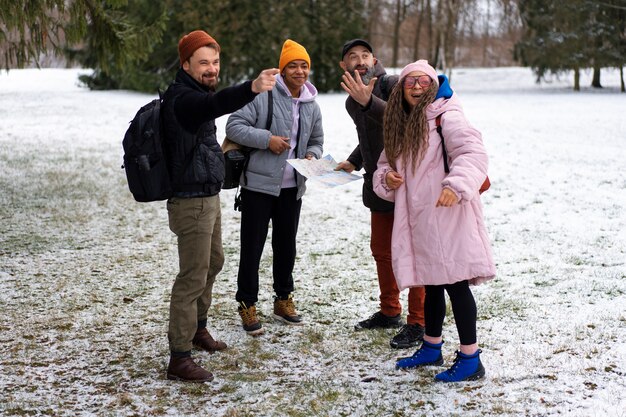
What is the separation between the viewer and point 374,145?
4.88 meters

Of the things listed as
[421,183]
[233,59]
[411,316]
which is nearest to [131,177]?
[421,183]

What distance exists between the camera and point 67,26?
9.89 meters

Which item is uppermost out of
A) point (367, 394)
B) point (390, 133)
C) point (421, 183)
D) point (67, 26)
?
point (67, 26)

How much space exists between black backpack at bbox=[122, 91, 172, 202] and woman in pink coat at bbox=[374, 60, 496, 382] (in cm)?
128

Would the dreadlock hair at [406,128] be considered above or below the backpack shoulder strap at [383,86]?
below

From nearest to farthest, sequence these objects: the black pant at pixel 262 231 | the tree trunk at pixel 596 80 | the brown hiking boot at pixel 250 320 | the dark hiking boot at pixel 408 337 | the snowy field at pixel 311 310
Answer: the snowy field at pixel 311 310 < the dark hiking boot at pixel 408 337 < the black pant at pixel 262 231 < the brown hiking boot at pixel 250 320 < the tree trunk at pixel 596 80

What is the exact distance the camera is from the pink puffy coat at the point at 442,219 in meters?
3.96

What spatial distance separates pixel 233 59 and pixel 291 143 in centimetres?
2493

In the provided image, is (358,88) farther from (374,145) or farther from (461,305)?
(461,305)

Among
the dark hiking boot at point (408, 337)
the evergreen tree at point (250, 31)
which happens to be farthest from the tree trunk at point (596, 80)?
the dark hiking boot at point (408, 337)

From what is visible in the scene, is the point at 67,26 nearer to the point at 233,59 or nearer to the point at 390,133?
the point at 390,133

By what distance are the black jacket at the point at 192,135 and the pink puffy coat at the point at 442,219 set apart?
1.09 metres

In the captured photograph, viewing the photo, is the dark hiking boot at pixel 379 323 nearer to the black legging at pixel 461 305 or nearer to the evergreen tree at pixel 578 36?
the black legging at pixel 461 305

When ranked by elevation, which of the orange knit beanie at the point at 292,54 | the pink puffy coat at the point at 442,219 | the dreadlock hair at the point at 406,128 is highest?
the orange knit beanie at the point at 292,54
